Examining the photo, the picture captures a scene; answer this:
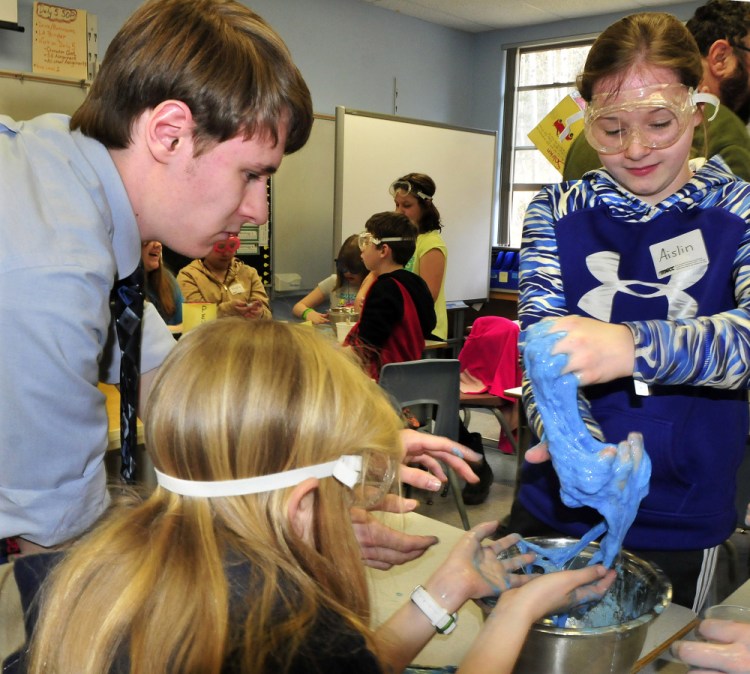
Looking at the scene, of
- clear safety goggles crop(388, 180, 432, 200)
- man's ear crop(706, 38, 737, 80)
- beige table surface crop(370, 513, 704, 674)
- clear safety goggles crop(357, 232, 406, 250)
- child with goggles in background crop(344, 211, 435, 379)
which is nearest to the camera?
beige table surface crop(370, 513, 704, 674)

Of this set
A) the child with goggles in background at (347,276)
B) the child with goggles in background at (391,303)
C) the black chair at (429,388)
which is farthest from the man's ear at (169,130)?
the child with goggles in background at (347,276)

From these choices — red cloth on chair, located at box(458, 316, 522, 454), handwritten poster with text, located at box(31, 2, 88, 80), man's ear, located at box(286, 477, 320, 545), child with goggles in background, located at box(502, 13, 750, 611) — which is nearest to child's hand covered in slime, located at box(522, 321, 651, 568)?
child with goggles in background, located at box(502, 13, 750, 611)

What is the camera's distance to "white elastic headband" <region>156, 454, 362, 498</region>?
91 centimetres

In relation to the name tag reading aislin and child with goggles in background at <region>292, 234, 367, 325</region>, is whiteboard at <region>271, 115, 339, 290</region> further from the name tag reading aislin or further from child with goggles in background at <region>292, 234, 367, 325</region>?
the name tag reading aislin

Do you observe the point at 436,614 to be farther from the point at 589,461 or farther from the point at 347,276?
the point at 347,276

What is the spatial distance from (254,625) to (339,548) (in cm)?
19

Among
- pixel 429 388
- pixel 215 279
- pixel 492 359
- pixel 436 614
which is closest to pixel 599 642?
pixel 436 614

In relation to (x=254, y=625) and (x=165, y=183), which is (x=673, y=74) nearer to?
(x=165, y=183)

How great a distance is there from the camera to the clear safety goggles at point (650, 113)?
1.26m

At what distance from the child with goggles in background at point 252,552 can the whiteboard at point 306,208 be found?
5.08m

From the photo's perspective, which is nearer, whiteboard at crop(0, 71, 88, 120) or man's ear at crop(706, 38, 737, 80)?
man's ear at crop(706, 38, 737, 80)

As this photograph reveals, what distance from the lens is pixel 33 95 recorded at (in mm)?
4562

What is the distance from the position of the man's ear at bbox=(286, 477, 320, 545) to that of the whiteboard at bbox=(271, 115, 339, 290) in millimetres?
5111

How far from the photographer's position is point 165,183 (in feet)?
3.88
